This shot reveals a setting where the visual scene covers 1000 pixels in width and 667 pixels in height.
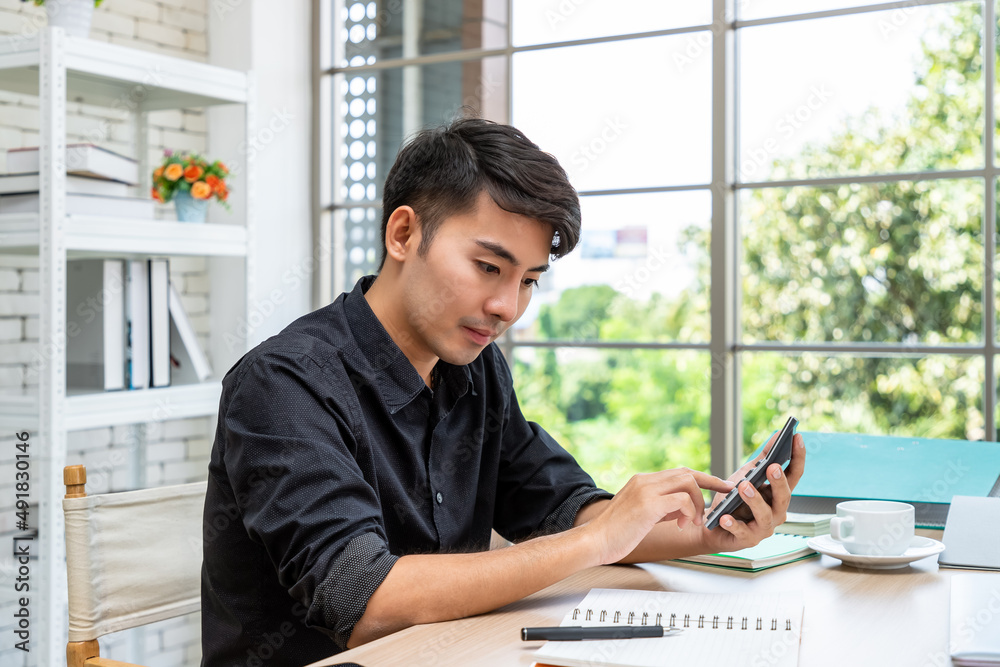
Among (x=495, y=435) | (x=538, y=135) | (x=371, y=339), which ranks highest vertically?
(x=538, y=135)

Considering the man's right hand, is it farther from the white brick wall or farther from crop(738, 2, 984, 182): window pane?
crop(738, 2, 984, 182): window pane

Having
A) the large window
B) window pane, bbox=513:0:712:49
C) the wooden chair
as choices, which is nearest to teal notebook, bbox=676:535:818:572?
the wooden chair

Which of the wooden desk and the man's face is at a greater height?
the man's face

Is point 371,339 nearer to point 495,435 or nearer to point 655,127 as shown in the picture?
point 495,435

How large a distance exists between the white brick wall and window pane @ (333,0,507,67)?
498 millimetres

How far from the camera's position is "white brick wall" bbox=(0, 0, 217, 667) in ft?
8.52

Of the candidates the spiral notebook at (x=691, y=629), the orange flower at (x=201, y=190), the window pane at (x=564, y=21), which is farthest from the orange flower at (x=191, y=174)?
the spiral notebook at (x=691, y=629)

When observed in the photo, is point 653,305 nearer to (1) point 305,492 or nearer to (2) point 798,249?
(2) point 798,249

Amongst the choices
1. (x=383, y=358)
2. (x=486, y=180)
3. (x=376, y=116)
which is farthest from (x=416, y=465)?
(x=376, y=116)

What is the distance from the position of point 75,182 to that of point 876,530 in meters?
1.97

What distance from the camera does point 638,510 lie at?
1126 millimetres

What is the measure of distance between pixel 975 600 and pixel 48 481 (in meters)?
1.98

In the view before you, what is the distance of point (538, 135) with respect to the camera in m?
3.09

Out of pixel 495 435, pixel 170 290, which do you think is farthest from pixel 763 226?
pixel 495 435
